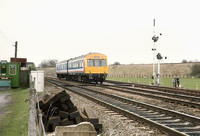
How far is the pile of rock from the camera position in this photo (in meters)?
7.36

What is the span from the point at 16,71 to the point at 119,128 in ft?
59.5

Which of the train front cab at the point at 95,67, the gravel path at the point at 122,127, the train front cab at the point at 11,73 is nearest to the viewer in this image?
the gravel path at the point at 122,127

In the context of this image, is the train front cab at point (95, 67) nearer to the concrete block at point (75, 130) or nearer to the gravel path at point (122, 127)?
the gravel path at point (122, 127)

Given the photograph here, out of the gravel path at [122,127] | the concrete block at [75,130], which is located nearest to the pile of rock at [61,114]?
the gravel path at [122,127]

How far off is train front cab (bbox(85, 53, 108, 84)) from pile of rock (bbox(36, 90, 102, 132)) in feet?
61.7

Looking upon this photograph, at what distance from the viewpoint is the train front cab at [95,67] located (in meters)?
27.5

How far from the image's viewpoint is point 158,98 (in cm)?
1496

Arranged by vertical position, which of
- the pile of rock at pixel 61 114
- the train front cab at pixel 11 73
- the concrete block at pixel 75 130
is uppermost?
the train front cab at pixel 11 73

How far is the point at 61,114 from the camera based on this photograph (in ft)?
25.0

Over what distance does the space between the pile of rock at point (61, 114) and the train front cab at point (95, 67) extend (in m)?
18.8

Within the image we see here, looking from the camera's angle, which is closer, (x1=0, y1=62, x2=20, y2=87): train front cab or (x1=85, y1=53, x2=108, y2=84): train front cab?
(x1=0, y1=62, x2=20, y2=87): train front cab

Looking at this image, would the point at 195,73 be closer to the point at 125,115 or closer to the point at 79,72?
the point at 79,72

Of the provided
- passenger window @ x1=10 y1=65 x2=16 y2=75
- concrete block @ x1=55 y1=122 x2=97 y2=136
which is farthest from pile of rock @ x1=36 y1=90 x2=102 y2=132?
passenger window @ x1=10 y1=65 x2=16 y2=75

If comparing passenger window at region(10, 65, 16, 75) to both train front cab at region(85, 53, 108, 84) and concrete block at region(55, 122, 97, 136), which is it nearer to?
train front cab at region(85, 53, 108, 84)
